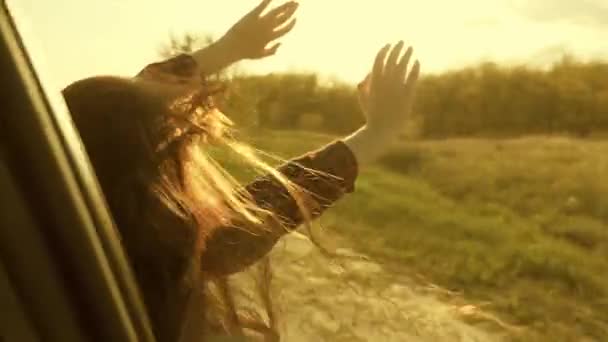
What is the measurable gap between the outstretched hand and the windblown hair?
0.18m

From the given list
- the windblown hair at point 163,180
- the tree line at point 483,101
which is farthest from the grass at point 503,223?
the windblown hair at point 163,180

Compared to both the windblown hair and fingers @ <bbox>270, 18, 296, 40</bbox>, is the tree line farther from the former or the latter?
the windblown hair

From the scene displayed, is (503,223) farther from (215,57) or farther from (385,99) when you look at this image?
(215,57)

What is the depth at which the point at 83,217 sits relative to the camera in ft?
1.34

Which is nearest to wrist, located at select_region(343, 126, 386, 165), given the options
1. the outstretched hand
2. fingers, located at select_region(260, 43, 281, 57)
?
the outstretched hand

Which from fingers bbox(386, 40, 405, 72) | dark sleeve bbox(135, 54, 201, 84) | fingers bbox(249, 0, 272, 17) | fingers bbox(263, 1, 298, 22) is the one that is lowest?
fingers bbox(386, 40, 405, 72)

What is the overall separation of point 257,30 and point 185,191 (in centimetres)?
23

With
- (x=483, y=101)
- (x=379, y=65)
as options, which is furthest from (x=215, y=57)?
(x=483, y=101)

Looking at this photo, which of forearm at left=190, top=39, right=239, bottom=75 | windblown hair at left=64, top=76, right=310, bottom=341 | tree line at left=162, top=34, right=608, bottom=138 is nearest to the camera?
windblown hair at left=64, top=76, right=310, bottom=341

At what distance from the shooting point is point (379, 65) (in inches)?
30.5

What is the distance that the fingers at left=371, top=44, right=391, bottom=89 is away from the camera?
768 mm

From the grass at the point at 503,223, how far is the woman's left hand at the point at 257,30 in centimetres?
20

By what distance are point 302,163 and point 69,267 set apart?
0.37 metres

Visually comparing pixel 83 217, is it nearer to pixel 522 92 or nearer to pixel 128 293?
pixel 128 293
